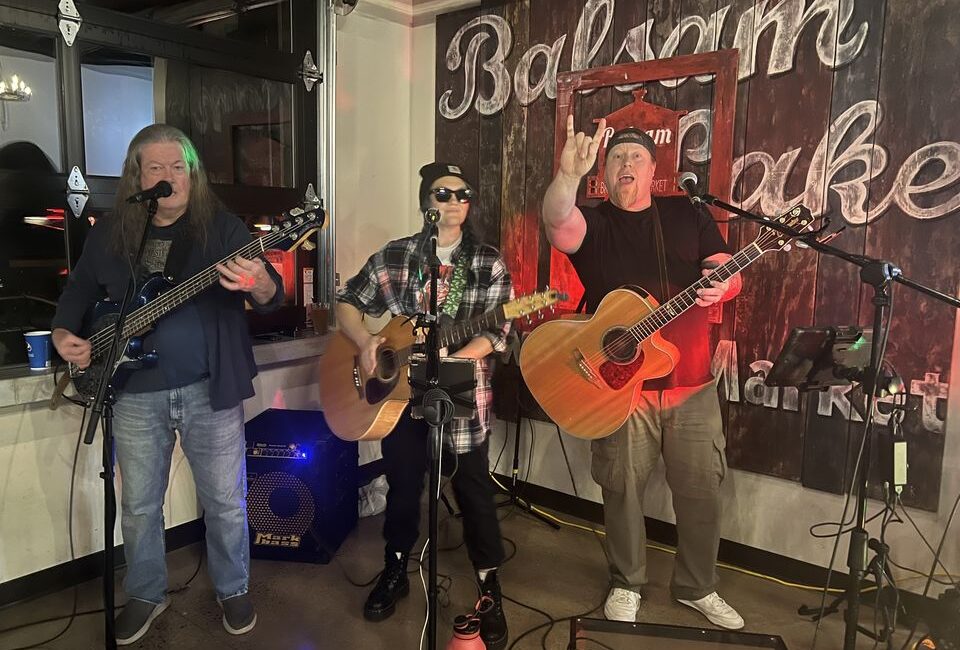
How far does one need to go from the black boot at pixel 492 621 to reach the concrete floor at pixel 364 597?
0.27 ft

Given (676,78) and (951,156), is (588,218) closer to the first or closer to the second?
(676,78)

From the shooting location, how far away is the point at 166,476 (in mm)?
2389

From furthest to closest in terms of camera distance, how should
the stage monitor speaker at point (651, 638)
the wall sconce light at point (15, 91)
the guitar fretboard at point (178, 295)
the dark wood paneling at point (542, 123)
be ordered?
the dark wood paneling at point (542, 123) → the wall sconce light at point (15, 91) → the guitar fretboard at point (178, 295) → the stage monitor speaker at point (651, 638)

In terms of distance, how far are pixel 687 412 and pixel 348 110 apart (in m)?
2.26

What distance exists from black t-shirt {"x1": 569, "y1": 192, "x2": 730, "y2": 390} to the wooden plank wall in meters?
0.27

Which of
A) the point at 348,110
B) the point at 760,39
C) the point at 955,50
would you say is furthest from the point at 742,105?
the point at 348,110

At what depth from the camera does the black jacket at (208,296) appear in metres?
2.25

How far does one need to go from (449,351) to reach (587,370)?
0.55 meters

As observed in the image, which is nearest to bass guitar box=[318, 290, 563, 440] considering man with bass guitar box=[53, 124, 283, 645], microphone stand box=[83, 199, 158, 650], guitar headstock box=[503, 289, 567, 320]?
guitar headstock box=[503, 289, 567, 320]

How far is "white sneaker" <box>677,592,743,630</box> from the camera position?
8.01 feet

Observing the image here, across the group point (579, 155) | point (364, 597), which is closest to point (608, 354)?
point (579, 155)

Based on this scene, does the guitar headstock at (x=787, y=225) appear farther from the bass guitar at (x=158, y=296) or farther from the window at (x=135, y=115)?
the window at (x=135, y=115)

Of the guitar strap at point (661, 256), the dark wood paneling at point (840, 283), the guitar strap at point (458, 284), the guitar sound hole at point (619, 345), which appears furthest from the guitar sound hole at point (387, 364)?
the dark wood paneling at point (840, 283)

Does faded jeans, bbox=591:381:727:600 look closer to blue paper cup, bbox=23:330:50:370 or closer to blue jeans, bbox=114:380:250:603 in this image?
blue jeans, bbox=114:380:250:603
